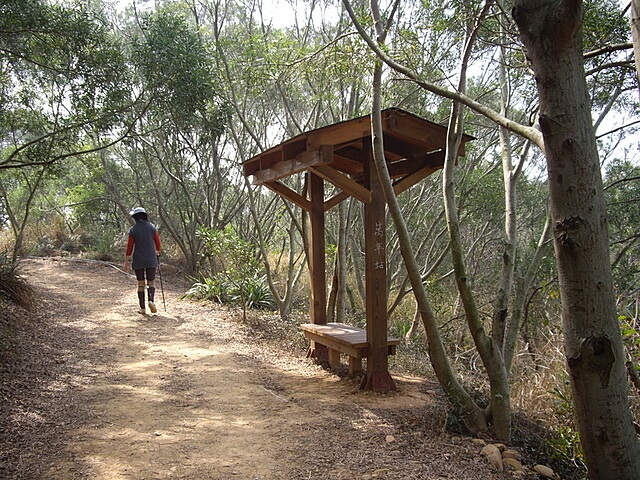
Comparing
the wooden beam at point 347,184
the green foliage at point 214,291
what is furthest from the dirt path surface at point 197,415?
the green foliage at point 214,291

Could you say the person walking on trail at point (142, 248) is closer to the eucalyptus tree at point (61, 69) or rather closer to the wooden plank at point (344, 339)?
the eucalyptus tree at point (61, 69)

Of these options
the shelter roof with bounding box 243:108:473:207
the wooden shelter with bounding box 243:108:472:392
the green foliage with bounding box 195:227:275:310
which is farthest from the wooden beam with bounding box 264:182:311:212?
the green foliage with bounding box 195:227:275:310

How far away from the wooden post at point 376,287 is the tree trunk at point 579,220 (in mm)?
3051

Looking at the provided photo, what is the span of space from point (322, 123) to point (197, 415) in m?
10.6

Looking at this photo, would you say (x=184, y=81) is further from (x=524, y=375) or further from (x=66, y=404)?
(x=524, y=375)

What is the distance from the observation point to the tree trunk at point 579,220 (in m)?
2.32

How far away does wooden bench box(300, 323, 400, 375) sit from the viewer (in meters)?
5.43

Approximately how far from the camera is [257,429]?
4281 millimetres

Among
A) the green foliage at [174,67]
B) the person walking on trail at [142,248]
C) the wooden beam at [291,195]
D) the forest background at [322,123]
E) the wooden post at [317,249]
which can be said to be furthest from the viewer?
the green foliage at [174,67]

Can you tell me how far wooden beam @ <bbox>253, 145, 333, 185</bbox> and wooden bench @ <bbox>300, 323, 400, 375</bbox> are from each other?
2025 millimetres

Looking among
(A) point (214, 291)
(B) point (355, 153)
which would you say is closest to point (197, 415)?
(B) point (355, 153)

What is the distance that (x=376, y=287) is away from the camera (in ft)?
17.9

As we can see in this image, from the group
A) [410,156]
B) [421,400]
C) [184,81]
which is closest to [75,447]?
[421,400]

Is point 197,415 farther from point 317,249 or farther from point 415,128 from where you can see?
point 415,128
